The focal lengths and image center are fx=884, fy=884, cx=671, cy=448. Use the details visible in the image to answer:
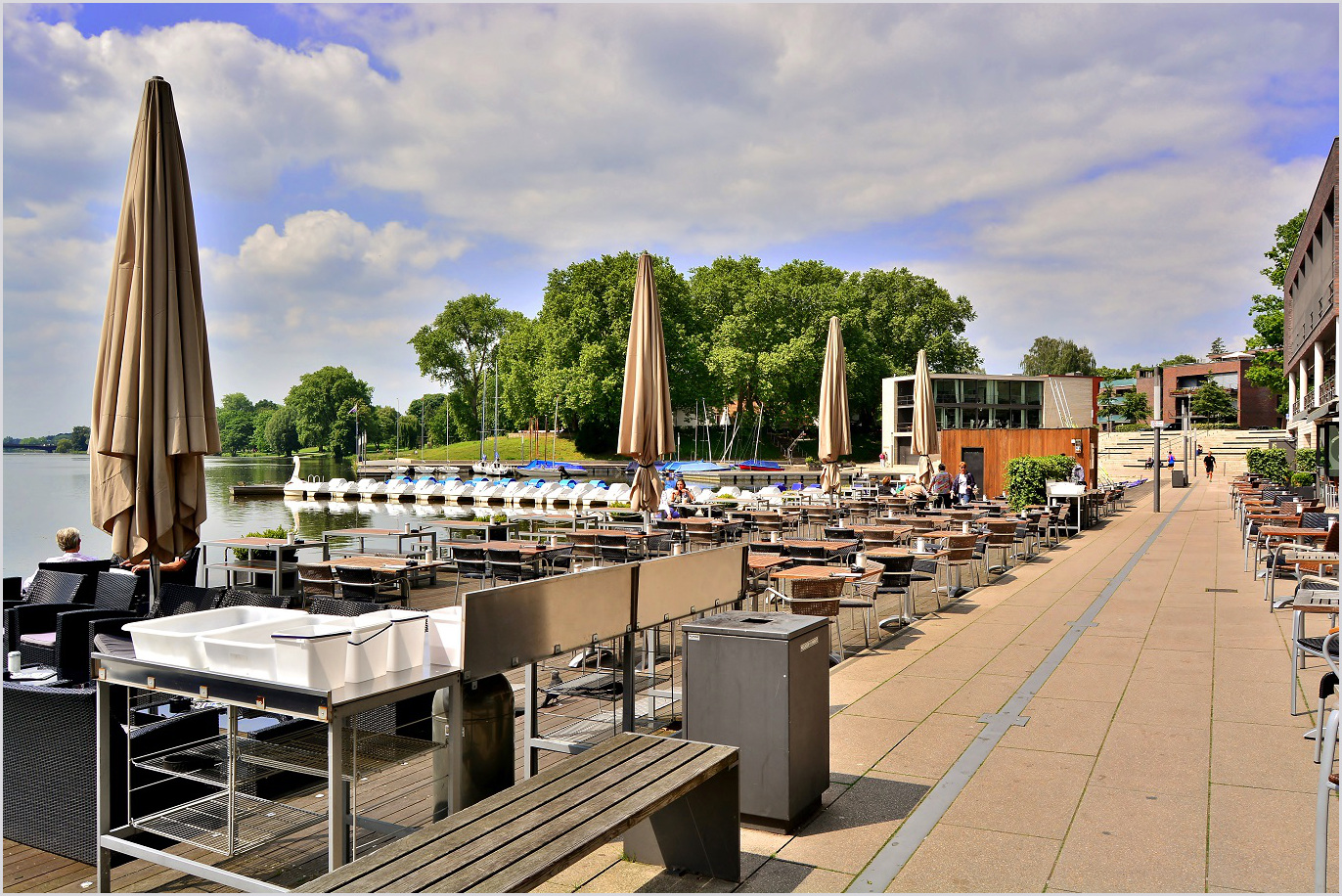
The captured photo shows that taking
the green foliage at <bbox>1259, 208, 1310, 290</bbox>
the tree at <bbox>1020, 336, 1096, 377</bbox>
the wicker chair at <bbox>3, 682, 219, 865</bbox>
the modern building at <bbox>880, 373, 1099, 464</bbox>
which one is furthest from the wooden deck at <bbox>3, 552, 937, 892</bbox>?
the tree at <bbox>1020, 336, 1096, 377</bbox>

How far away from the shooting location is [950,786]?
4.61 m

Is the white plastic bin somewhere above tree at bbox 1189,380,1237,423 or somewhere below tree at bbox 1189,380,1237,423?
below

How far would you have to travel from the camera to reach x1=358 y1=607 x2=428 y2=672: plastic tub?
11.0 ft

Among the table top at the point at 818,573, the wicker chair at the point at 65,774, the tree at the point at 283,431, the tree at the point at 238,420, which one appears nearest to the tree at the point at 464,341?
the tree at the point at 283,431

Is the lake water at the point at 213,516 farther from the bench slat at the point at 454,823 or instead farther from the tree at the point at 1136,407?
the tree at the point at 1136,407

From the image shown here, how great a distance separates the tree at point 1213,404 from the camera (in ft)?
280

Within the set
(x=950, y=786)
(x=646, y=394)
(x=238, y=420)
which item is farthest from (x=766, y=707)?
(x=238, y=420)

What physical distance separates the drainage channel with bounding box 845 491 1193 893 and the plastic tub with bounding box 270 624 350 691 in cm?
215

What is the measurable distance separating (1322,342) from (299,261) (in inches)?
2087

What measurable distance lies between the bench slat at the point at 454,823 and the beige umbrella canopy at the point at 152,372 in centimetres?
338

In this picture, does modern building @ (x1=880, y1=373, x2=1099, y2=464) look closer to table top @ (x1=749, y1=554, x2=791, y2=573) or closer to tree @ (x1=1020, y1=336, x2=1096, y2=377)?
tree @ (x1=1020, y1=336, x2=1096, y2=377)

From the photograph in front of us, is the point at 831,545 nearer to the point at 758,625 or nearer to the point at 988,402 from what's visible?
the point at 758,625

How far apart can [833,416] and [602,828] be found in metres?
13.7

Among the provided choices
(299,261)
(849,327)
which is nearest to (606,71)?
(299,261)
